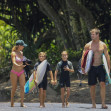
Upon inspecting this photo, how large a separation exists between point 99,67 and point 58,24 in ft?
28.5

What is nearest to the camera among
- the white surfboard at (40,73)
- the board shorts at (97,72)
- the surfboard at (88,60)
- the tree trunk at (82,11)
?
the surfboard at (88,60)

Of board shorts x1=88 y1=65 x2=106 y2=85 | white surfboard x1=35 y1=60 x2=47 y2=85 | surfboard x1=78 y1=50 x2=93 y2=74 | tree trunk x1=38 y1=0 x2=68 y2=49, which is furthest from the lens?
tree trunk x1=38 y1=0 x2=68 y2=49

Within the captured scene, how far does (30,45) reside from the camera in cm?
1908

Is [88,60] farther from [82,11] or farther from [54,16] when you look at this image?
[54,16]

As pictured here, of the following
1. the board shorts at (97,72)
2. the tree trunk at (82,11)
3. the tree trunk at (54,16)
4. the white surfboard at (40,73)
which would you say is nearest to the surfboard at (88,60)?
the board shorts at (97,72)

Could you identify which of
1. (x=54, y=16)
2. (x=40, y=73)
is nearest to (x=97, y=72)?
(x=40, y=73)

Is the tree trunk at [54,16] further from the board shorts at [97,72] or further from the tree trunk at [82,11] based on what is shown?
the board shorts at [97,72]

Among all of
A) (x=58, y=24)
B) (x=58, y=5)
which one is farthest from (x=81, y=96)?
(x=58, y=5)

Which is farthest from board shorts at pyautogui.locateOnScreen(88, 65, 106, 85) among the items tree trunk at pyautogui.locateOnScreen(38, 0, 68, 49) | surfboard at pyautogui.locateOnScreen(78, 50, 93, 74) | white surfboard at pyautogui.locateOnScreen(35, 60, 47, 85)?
tree trunk at pyautogui.locateOnScreen(38, 0, 68, 49)

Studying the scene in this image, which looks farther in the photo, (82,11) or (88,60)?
(82,11)

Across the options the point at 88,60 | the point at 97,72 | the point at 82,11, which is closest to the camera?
the point at 88,60

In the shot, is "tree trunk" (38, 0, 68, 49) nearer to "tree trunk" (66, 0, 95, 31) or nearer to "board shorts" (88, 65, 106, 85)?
"tree trunk" (66, 0, 95, 31)

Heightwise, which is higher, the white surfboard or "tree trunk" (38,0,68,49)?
"tree trunk" (38,0,68,49)

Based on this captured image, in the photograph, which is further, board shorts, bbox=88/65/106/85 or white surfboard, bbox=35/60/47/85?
white surfboard, bbox=35/60/47/85
